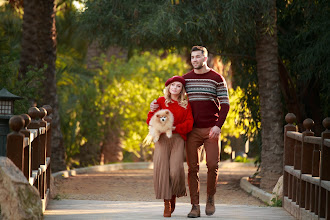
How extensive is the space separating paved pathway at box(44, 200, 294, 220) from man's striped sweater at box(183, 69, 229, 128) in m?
1.12

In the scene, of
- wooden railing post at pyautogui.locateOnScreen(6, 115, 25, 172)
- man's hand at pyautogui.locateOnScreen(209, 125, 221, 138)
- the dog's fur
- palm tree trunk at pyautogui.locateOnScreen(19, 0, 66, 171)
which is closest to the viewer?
wooden railing post at pyautogui.locateOnScreen(6, 115, 25, 172)

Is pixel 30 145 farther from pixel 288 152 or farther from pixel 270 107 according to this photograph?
pixel 270 107

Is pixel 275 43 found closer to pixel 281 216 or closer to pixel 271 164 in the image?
pixel 271 164

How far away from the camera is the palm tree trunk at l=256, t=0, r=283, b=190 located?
1403cm

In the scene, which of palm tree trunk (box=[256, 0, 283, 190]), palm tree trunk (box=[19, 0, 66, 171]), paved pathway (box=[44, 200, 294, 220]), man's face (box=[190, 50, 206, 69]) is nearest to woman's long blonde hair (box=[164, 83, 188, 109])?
man's face (box=[190, 50, 206, 69])

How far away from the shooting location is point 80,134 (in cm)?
2170

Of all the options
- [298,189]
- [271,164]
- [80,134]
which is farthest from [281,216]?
[80,134]

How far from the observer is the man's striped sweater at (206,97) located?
7703 millimetres

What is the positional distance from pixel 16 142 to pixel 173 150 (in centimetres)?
227

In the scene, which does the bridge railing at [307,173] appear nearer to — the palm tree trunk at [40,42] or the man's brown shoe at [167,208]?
the man's brown shoe at [167,208]

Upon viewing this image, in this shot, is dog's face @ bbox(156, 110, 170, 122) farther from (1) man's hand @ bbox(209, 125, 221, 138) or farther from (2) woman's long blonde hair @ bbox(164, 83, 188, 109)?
(1) man's hand @ bbox(209, 125, 221, 138)

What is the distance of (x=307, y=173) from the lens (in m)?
7.84

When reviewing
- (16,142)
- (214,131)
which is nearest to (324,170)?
(214,131)

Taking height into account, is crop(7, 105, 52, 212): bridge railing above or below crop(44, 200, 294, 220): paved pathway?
above
